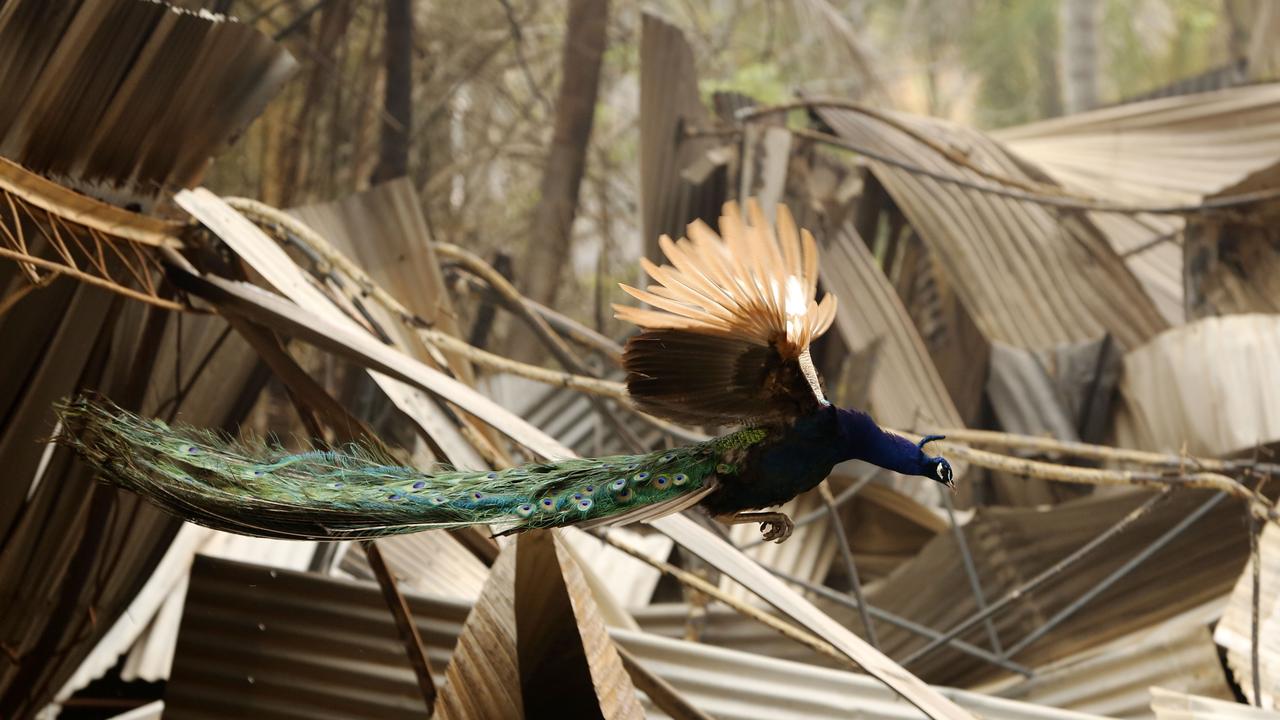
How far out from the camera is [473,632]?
93.5 inches

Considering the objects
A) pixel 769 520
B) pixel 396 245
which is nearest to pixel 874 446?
pixel 769 520

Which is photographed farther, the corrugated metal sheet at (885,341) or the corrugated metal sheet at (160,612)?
the corrugated metal sheet at (885,341)

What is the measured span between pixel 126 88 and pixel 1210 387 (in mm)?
4082

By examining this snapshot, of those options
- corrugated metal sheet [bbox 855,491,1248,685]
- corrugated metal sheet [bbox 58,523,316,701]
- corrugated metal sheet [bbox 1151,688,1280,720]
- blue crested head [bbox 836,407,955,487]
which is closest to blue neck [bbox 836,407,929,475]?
blue crested head [bbox 836,407,955,487]

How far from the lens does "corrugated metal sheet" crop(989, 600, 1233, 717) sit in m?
3.13

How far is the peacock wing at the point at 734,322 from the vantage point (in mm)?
1776

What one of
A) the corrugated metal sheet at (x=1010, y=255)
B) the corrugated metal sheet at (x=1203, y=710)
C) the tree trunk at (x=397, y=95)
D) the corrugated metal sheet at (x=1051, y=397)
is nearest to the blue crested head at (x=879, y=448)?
the corrugated metal sheet at (x=1203, y=710)

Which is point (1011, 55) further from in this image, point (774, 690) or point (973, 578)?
point (774, 690)

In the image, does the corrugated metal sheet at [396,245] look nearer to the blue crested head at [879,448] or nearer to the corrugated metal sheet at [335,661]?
the corrugated metal sheet at [335,661]

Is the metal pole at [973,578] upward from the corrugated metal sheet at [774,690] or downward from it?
upward

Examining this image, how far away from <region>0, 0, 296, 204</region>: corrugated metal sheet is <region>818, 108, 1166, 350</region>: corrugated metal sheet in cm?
378

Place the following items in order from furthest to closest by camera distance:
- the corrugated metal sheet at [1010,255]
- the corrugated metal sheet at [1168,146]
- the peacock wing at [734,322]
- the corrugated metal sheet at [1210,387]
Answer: the corrugated metal sheet at [1168,146] < the corrugated metal sheet at [1010,255] < the corrugated metal sheet at [1210,387] < the peacock wing at [734,322]

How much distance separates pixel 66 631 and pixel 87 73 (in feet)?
5.17

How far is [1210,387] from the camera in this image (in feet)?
15.6
